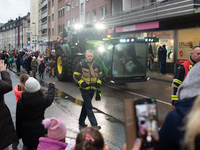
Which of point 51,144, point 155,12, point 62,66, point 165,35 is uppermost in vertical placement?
point 155,12

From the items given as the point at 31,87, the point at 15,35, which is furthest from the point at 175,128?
the point at 15,35

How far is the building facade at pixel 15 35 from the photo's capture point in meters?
103

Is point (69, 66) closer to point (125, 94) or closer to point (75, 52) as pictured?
point (75, 52)

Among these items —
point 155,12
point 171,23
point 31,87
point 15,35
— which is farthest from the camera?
point 15,35

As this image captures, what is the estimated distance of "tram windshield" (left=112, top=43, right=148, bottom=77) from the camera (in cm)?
1157

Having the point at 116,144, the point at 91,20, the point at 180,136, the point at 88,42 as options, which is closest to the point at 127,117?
the point at 180,136

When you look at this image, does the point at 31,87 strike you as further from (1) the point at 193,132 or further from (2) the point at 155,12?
(2) the point at 155,12

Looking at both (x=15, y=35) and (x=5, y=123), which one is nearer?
(x=5, y=123)

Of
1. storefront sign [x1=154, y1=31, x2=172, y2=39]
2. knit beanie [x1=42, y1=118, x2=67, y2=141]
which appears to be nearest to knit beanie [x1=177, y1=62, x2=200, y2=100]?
knit beanie [x1=42, y1=118, x2=67, y2=141]

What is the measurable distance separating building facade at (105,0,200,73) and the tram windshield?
3159mm

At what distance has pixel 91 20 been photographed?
32656 millimetres

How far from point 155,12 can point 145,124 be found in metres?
17.3

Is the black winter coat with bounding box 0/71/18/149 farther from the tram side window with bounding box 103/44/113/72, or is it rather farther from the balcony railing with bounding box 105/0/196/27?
the balcony railing with bounding box 105/0/196/27

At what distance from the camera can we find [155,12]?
17.5 metres
